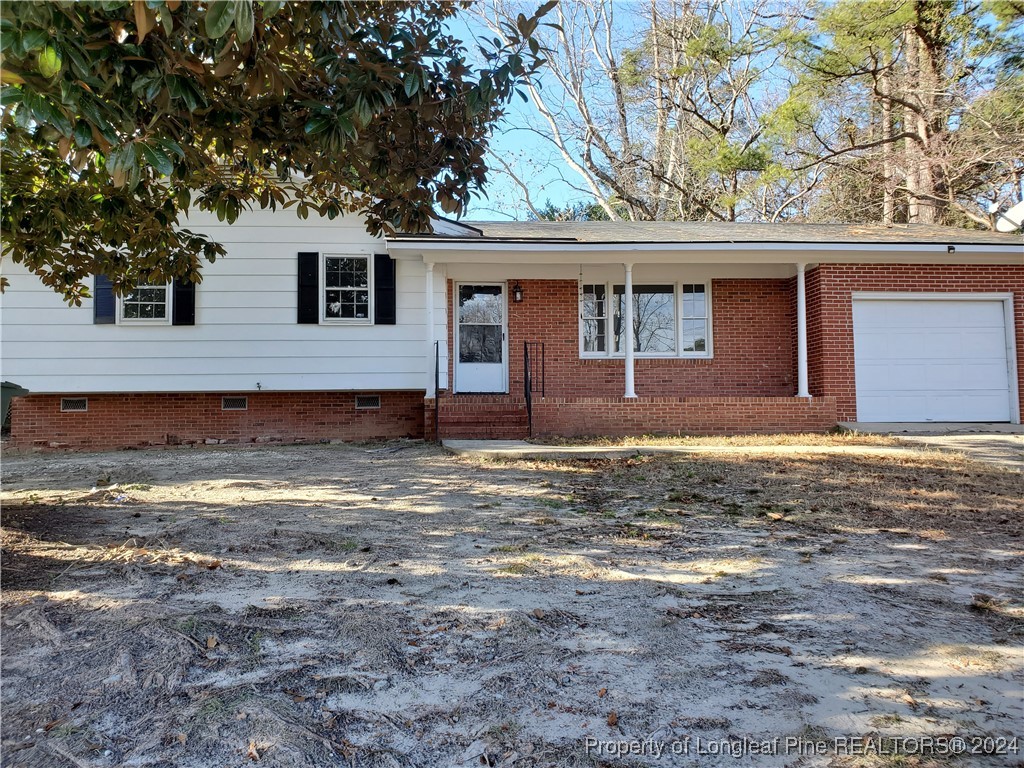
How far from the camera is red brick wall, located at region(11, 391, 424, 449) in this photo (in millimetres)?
10070

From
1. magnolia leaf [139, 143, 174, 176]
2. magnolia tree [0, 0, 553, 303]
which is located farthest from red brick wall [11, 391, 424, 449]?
magnolia leaf [139, 143, 174, 176]

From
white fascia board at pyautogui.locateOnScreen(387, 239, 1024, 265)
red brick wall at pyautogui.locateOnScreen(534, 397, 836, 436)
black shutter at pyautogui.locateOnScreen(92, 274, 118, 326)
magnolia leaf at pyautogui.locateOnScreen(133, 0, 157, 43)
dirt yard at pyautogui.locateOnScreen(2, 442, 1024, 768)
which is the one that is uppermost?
white fascia board at pyautogui.locateOnScreen(387, 239, 1024, 265)

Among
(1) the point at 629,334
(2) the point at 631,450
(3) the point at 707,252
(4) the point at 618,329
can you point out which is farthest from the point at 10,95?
(4) the point at 618,329

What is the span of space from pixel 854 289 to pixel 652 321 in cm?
330

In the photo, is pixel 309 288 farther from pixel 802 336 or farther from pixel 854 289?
pixel 854 289

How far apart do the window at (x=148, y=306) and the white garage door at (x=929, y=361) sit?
11.4 metres

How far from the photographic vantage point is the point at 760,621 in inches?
104

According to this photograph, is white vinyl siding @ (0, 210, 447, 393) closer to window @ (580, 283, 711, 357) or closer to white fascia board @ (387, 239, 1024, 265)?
white fascia board @ (387, 239, 1024, 265)

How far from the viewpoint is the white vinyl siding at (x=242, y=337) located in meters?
9.80

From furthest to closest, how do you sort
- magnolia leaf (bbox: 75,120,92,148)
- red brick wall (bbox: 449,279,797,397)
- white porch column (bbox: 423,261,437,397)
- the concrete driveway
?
red brick wall (bbox: 449,279,797,397)
white porch column (bbox: 423,261,437,397)
the concrete driveway
magnolia leaf (bbox: 75,120,92,148)

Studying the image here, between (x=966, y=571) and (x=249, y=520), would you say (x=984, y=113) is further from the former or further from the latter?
(x=249, y=520)

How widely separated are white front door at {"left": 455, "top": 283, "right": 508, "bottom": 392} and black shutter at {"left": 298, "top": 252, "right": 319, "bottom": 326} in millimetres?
2417

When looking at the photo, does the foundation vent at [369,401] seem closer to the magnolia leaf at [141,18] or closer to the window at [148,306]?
the window at [148,306]

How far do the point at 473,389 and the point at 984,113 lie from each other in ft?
42.3
